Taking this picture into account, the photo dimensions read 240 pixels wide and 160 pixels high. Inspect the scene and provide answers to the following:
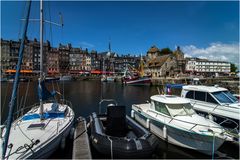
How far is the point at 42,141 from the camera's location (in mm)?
7848

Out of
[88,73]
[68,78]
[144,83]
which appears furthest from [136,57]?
[144,83]

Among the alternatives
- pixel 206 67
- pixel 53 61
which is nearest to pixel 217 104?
pixel 53 61

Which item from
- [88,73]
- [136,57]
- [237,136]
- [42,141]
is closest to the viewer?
[42,141]

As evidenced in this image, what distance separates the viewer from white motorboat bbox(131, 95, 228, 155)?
9.26m

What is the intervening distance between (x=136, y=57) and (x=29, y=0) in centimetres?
15455

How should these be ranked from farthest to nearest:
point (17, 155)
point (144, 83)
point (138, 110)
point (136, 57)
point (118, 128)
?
point (136, 57) < point (144, 83) < point (138, 110) < point (118, 128) < point (17, 155)

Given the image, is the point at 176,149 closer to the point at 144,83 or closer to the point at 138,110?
the point at 138,110

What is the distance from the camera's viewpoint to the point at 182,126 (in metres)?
10.2

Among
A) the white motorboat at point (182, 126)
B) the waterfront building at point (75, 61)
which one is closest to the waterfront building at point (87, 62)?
the waterfront building at point (75, 61)

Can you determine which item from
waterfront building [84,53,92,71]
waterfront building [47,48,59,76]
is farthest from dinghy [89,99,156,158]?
waterfront building [84,53,92,71]

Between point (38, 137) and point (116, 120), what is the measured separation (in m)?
5.08

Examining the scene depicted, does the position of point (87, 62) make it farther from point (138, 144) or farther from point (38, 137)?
point (138, 144)

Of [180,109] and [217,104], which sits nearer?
[180,109]

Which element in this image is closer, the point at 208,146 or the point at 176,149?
the point at 208,146
